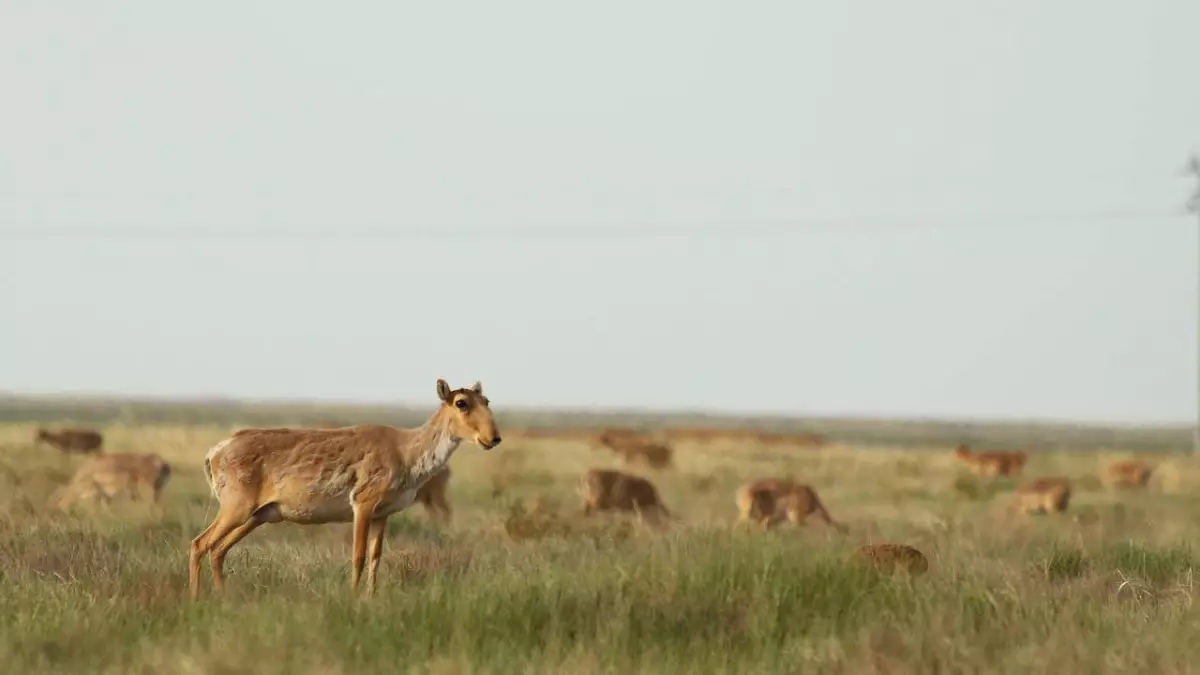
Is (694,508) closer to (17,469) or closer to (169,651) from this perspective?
(17,469)

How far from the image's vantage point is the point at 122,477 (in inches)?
932

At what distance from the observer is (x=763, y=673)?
8469 mm

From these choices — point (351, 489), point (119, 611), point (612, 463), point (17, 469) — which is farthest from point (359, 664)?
point (612, 463)

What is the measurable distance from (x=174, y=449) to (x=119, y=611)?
32335 mm

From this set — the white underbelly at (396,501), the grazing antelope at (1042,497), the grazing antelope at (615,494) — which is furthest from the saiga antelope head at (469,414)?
the grazing antelope at (1042,497)

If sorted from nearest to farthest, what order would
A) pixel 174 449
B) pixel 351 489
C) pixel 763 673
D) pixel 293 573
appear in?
1. pixel 763 673
2. pixel 351 489
3. pixel 293 573
4. pixel 174 449

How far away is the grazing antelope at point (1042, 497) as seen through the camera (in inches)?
1109

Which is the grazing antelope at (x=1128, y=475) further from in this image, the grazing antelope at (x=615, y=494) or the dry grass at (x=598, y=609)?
the dry grass at (x=598, y=609)

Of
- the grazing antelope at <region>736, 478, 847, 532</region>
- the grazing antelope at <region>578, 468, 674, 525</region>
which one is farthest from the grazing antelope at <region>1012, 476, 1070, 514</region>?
the grazing antelope at <region>578, 468, 674, 525</region>

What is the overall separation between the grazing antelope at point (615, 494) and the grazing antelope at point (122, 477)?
662 cm

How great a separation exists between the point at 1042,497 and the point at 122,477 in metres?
16.3

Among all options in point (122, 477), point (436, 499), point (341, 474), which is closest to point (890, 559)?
point (341, 474)

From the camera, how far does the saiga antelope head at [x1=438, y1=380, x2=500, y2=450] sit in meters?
11.0

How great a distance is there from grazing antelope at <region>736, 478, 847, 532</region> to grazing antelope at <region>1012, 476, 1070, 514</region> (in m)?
7.10
